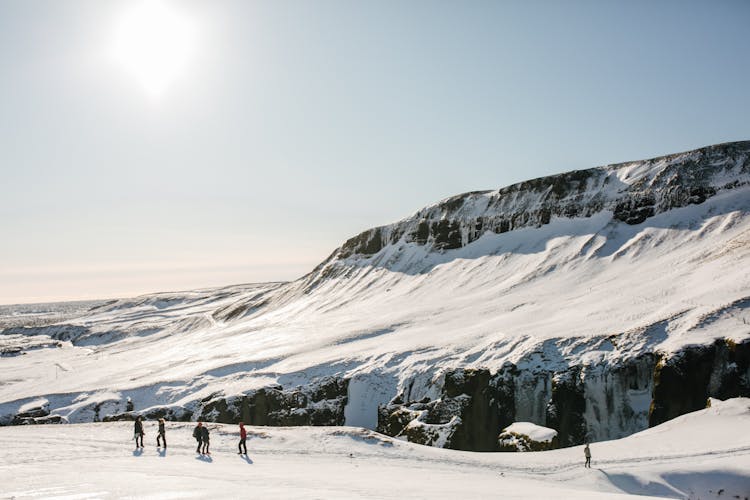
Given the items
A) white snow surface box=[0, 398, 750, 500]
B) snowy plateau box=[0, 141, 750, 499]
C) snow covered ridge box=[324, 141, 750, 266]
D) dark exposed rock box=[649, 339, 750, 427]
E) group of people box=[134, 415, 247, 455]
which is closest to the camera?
white snow surface box=[0, 398, 750, 500]

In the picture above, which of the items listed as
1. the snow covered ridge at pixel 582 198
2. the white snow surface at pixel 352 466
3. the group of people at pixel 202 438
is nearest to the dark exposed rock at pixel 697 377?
the white snow surface at pixel 352 466

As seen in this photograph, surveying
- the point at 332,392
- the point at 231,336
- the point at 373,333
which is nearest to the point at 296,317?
the point at 231,336

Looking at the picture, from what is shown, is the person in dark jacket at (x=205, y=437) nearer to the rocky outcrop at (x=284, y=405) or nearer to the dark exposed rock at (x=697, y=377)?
the rocky outcrop at (x=284, y=405)

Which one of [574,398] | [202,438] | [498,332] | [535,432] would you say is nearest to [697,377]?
[574,398]

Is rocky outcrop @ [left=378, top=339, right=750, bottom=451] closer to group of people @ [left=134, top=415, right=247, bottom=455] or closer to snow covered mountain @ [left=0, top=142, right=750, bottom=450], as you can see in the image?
snow covered mountain @ [left=0, top=142, right=750, bottom=450]

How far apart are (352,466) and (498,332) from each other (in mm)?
28922

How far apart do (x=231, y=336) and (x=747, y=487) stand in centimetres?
7174

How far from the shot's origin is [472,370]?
140ft

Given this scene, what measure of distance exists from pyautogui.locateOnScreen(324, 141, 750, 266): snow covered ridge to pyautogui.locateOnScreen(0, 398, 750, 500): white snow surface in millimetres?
45234

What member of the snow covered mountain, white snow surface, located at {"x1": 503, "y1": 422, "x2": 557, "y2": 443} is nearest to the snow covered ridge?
the snow covered mountain

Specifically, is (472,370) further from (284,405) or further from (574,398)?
(284,405)

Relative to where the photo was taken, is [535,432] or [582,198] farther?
[582,198]

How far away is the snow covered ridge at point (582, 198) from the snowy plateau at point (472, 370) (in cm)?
32

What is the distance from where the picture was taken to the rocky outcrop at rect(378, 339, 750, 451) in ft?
113
